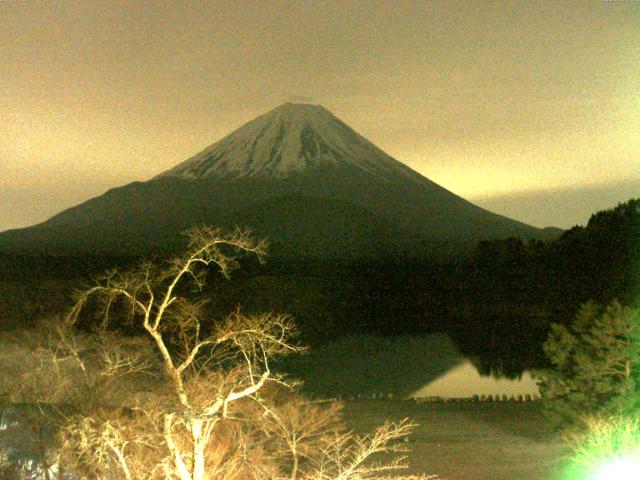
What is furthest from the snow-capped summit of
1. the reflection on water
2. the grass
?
the grass

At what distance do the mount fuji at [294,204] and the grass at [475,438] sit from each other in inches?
1875

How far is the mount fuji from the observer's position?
6569cm

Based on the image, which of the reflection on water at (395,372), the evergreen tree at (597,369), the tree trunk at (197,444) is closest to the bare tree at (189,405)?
the tree trunk at (197,444)

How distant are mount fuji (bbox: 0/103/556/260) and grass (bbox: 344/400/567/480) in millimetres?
47627

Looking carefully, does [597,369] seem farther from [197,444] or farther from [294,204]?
[294,204]

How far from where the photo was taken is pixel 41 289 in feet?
85.6

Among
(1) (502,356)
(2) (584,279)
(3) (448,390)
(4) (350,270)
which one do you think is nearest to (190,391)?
(3) (448,390)

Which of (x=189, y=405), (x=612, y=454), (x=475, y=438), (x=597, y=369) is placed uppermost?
(x=189, y=405)

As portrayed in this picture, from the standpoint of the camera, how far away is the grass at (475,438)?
8.73 meters

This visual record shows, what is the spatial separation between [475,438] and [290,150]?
6838 cm

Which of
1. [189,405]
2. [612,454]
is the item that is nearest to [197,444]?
[189,405]

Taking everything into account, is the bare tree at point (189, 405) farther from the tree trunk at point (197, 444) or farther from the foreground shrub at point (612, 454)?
the foreground shrub at point (612, 454)

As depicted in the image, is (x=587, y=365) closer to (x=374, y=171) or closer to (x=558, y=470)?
(x=558, y=470)

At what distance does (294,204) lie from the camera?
6988 cm
